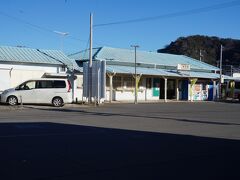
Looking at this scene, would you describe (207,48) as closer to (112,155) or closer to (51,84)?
(51,84)

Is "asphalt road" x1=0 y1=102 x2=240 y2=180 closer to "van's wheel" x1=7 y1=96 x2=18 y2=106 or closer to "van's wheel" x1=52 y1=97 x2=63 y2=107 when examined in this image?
"van's wheel" x1=7 y1=96 x2=18 y2=106

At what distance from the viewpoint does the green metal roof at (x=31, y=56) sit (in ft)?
115

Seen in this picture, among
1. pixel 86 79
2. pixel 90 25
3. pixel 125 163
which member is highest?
pixel 90 25

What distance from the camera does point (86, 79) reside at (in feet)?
116

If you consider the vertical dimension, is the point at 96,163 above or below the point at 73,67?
below

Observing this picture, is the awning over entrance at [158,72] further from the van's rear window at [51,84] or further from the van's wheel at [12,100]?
the van's wheel at [12,100]

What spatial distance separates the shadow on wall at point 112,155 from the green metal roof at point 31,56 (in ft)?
68.5

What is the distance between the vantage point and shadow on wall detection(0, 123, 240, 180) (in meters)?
8.21

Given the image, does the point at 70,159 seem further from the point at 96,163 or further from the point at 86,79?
the point at 86,79

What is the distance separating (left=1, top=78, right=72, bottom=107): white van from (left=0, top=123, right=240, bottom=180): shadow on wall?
50.8 ft

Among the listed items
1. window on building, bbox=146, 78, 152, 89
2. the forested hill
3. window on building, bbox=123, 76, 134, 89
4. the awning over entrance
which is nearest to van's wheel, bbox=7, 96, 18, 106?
the awning over entrance

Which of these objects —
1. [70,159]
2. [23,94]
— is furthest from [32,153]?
[23,94]

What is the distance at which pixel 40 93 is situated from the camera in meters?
30.7

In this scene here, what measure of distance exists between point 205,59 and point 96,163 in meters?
89.1
